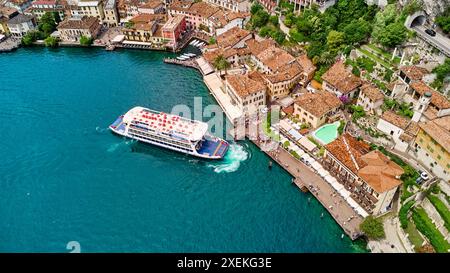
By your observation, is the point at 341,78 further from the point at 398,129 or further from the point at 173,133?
the point at 173,133

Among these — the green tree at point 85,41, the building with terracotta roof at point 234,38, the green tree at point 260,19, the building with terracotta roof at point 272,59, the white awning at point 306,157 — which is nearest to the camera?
the white awning at point 306,157

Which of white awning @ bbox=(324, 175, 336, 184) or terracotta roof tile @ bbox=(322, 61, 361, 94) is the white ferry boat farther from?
terracotta roof tile @ bbox=(322, 61, 361, 94)

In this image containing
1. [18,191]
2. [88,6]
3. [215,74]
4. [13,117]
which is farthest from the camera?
[88,6]

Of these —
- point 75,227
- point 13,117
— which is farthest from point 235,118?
point 13,117

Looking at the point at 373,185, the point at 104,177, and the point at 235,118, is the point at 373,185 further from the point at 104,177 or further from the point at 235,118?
the point at 104,177

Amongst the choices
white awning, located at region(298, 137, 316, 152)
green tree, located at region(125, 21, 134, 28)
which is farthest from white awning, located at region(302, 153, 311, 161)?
green tree, located at region(125, 21, 134, 28)

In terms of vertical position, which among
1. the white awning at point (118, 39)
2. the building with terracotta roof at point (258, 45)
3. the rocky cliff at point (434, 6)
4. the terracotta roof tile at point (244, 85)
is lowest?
the terracotta roof tile at point (244, 85)

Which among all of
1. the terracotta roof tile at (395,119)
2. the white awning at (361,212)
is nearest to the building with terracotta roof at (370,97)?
the terracotta roof tile at (395,119)

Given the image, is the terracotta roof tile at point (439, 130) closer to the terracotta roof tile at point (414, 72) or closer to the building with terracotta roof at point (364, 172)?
the building with terracotta roof at point (364, 172)
